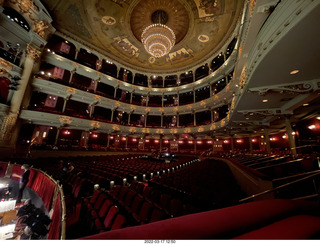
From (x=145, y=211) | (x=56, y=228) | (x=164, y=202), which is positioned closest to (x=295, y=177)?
(x=164, y=202)

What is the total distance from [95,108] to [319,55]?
1636 centimetres

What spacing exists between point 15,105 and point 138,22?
10731mm

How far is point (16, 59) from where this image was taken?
845 centimetres

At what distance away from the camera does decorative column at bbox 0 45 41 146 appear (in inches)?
291

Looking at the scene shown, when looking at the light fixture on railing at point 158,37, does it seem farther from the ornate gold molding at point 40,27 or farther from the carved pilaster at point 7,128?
the carved pilaster at point 7,128

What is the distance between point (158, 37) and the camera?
27.8 feet

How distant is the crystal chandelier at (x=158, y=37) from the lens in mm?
8375

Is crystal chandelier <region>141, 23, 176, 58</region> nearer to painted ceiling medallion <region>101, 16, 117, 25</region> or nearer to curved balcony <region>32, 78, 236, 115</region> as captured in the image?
painted ceiling medallion <region>101, 16, 117, 25</region>

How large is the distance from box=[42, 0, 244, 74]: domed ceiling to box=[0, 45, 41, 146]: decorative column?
4.45m

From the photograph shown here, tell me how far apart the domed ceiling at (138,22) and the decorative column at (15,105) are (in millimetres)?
4453

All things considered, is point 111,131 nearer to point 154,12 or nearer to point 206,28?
point 154,12

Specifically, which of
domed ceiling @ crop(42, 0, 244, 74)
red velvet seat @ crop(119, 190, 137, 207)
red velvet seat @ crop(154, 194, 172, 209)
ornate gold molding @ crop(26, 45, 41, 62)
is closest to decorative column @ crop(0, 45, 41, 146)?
ornate gold molding @ crop(26, 45, 41, 62)

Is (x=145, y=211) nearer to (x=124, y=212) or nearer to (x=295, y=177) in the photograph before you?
(x=124, y=212)

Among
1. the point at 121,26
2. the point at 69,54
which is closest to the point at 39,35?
the point at 69,54
